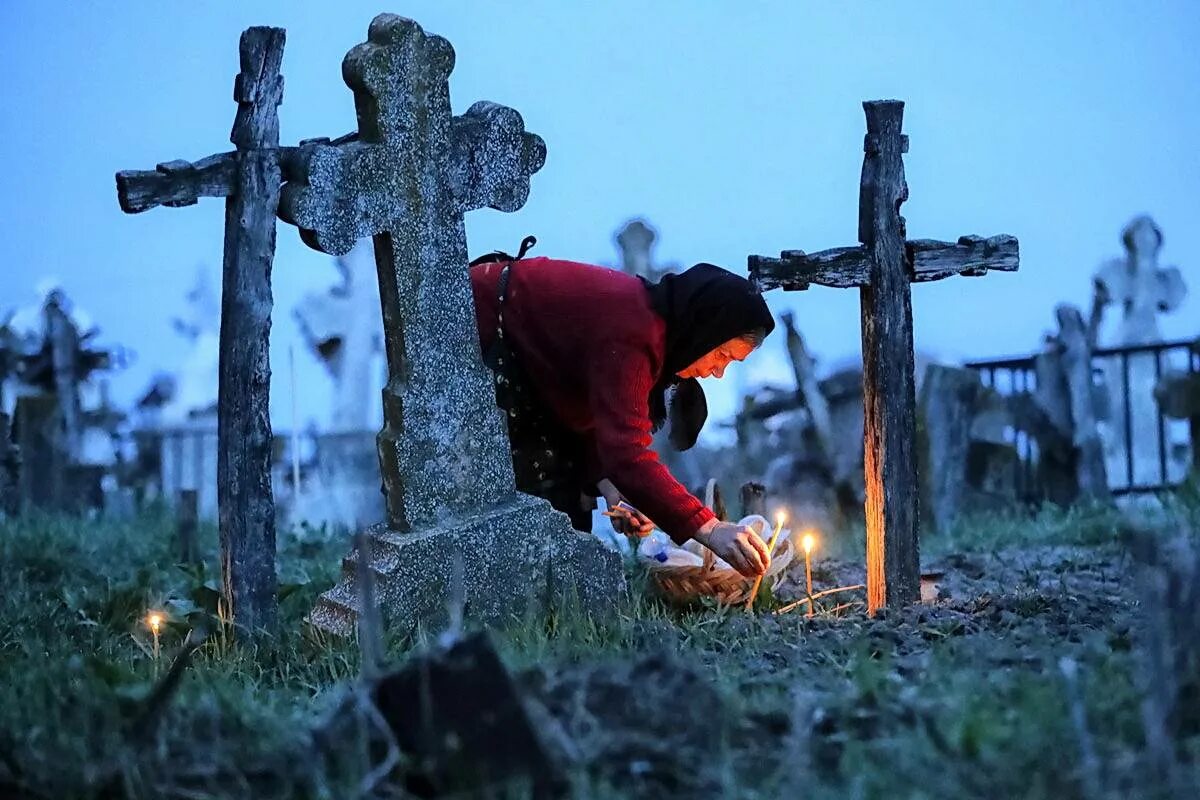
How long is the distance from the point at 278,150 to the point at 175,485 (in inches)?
362

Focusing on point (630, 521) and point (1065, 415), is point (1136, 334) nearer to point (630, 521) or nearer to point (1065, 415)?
point (1065, 415)

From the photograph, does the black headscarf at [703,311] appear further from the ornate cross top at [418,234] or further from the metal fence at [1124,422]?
the metal fence at [1124,422]

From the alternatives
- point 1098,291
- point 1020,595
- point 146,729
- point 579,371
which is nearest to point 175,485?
point 1098,291

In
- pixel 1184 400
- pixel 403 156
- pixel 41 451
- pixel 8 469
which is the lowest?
pixel 8 469

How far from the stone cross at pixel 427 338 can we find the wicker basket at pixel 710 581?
0.36 m

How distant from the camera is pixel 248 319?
4.85m

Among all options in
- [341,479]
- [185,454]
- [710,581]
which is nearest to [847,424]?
[341,479]

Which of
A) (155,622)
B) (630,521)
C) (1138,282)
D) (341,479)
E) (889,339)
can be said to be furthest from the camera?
(341,479)

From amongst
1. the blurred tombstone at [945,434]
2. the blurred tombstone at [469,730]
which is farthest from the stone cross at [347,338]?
the blurred tombstone at [469,730]

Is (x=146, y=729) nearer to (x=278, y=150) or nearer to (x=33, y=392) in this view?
(x=278, y=150)

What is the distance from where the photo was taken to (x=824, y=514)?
428 inches

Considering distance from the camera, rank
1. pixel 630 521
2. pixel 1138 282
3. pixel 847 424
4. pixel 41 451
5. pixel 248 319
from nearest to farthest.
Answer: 1. pixel 248 319
2. pixel 630 521
3. pixel 41 451
4. pixel 847 424
5. pixel 1138 282

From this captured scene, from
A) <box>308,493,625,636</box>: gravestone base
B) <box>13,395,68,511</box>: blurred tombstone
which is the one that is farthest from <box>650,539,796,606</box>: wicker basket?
<box>13,395,68,511</box>: blurred tombstone

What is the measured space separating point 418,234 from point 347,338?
30.1 ft
